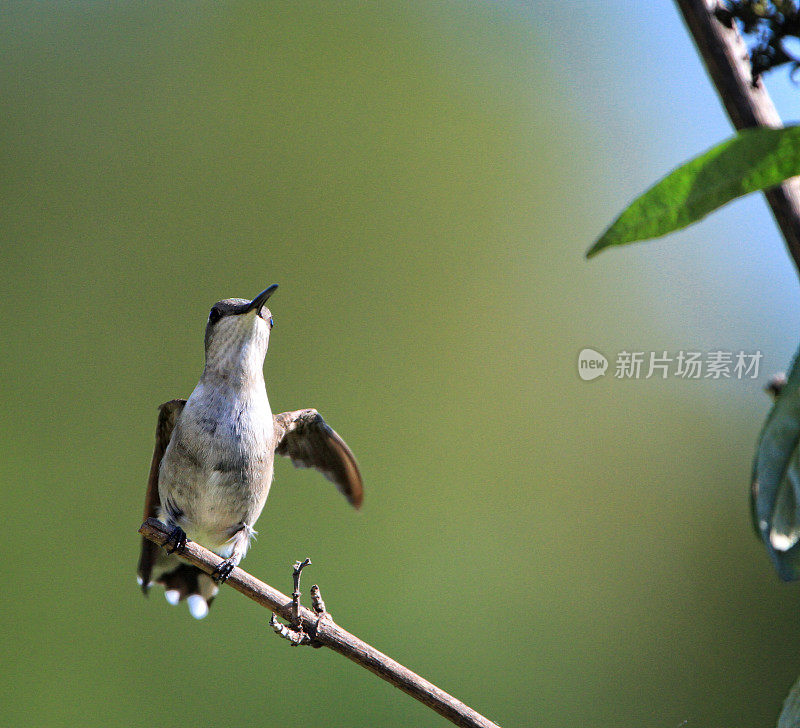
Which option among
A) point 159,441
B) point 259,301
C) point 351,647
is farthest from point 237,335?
point 351,647

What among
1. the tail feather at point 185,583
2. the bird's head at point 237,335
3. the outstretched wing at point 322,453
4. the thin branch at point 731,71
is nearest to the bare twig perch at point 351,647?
the bird's head at point 237,335

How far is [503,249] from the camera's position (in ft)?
34.6

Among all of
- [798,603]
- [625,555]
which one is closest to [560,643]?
[625,555]

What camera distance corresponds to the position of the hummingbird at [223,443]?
2.70m

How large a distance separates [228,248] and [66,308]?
7.72 feet

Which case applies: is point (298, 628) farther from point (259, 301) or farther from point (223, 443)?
point (259, 301)

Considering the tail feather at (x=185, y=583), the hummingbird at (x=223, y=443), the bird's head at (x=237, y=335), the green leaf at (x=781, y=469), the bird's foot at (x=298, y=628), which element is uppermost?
the bird's head at (x=237, y=335)

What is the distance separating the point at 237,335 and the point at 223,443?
46 cm

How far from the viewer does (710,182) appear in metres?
1.03

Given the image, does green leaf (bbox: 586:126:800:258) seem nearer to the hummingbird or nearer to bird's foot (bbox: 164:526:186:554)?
bird's foot (bbox: 164:526:186:554)

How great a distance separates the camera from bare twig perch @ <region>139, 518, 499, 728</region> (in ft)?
4.67

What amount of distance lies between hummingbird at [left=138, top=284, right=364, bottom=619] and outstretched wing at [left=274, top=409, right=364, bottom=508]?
20cm

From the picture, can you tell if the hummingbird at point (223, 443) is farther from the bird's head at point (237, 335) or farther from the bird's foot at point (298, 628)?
the bird's foot at point (298, 628)

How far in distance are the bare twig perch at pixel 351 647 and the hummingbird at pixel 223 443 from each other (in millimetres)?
646
